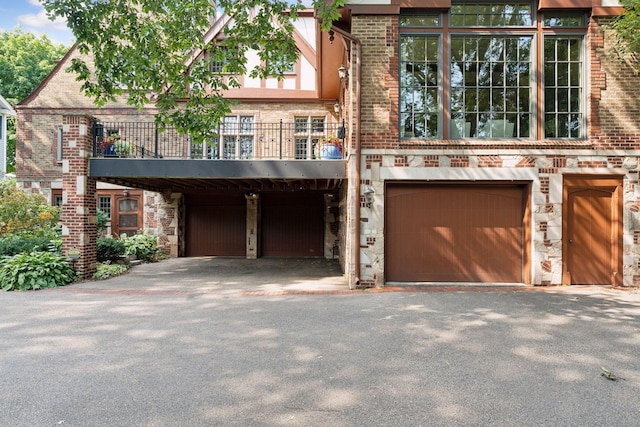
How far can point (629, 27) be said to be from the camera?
7.40 meters

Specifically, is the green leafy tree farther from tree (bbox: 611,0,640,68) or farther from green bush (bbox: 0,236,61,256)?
tree (bbox: 611,0,640,68)

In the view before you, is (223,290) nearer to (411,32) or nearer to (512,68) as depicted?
(411,32)

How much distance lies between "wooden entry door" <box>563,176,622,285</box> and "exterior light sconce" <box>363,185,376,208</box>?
13.7 ft

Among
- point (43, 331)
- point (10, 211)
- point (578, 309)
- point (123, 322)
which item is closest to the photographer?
point (43, 331)

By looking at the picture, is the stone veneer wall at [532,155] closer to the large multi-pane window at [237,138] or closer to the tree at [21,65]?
the large multi-pane window at [237,138]

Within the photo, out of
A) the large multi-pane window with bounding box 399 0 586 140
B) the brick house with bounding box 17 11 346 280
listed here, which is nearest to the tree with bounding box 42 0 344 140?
the large multi-pane window with bounding box 399 0 586 140

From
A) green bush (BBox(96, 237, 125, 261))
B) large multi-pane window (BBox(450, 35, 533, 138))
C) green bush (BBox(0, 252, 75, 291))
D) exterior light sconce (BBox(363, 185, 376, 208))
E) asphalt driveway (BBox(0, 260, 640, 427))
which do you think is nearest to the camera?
asphalt driveway (BBox(0, 260, 640, 427))

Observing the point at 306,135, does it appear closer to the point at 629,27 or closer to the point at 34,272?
the point at 34,272

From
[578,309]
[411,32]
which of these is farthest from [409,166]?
[578,309]

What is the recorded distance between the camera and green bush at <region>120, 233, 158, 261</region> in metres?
12.6

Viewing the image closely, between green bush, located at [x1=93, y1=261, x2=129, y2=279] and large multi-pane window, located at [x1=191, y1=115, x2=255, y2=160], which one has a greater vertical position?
large multi-pane window, located at [x1=191, y1=115, x2=255, y2=160]

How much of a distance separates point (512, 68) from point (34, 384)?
31.2ft

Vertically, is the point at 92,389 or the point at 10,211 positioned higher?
the point at 10,211

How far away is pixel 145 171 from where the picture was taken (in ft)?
28.7
